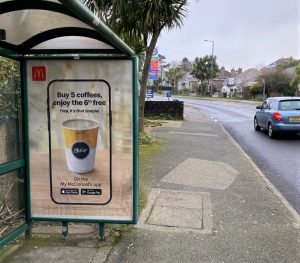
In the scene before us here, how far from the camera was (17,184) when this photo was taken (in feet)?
14.0

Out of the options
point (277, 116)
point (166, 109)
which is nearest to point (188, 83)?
point (166, 109)

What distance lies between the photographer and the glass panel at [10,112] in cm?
405

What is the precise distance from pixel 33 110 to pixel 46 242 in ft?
4.58

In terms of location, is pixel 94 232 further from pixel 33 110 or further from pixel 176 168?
pixel 176 168

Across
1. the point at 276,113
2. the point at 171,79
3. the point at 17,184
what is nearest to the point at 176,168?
the point at 17,184

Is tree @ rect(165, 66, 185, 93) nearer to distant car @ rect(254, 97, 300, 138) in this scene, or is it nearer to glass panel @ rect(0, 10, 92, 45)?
distant car @ rect(254, 97, 300, 138)

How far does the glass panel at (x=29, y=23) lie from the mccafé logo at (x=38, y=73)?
30 centimetres

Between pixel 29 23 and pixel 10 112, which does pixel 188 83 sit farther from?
pixel 29 23

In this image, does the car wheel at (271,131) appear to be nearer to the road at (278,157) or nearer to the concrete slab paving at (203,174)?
the road at (278,157)

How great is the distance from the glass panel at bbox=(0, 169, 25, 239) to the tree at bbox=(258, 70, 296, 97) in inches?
2113

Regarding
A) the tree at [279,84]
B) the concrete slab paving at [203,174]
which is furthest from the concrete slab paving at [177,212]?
the tree at [279,84]

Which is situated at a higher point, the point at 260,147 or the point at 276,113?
the point at 276,113

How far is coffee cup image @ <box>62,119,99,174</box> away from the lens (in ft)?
13.7

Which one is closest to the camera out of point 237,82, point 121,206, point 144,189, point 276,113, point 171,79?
point 121,206
